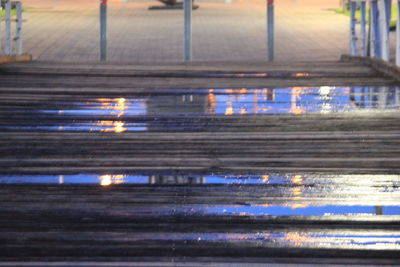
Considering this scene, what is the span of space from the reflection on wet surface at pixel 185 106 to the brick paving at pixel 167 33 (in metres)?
4.47

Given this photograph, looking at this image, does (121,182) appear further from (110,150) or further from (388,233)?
(388,233)

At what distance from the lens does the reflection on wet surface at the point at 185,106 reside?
18.6 ft

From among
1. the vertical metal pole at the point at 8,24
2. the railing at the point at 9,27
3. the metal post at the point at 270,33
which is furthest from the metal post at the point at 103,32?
the metal post at the point at 270,33

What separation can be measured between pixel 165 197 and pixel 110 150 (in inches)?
40.3

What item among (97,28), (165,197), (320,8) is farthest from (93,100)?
(320,8)

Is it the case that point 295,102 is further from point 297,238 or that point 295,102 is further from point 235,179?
point 297,238

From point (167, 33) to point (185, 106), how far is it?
7.15 meters

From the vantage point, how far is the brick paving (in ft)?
39.4

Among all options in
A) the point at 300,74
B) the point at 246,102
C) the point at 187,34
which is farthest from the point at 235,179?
the point at 187,34

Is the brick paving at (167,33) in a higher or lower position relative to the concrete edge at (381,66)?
higher

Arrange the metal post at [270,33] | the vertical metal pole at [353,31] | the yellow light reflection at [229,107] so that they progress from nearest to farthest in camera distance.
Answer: the yellow light reflection at [229,107] < the vertical metal pole at [353,31] < the metal post at [270,33]

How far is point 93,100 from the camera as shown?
6.61 metres

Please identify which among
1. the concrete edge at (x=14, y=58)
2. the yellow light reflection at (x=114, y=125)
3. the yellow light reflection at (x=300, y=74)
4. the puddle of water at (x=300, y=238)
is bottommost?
the puddle of water at (x=300, y=238)

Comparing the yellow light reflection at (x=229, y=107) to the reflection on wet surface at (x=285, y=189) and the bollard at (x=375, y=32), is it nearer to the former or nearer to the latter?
the reflection on wet surface at (x=285, y=189)
